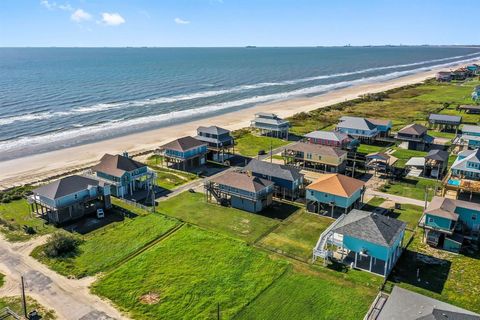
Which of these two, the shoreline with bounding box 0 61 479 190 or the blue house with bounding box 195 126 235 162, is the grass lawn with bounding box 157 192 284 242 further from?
the shoreline with bounding box 0 61 479 190

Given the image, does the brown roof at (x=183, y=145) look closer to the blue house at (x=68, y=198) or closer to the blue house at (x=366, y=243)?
the blue house at (x=68, y=198)

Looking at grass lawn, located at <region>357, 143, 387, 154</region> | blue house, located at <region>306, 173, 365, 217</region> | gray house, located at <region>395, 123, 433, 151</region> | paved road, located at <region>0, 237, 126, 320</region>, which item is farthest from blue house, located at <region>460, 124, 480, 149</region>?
paved road, located at <region>0, 237, 126, 320</region>

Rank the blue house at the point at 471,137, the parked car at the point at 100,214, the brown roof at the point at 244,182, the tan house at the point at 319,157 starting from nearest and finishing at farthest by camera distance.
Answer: the parked car at the point at 100,214 → the brown roof at the point at 244,182 → the tan house at the point at 319,157 → the blue house at the point at 471,137

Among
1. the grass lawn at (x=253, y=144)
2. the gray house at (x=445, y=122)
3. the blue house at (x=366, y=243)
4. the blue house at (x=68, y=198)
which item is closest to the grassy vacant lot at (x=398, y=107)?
the gray house at (x=445, y=122)

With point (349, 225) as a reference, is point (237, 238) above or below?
below

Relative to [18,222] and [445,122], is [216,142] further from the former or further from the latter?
[445,122]

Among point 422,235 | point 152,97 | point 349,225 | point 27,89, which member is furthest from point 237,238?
point 27,89

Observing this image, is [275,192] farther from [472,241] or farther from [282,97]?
[282,97]
